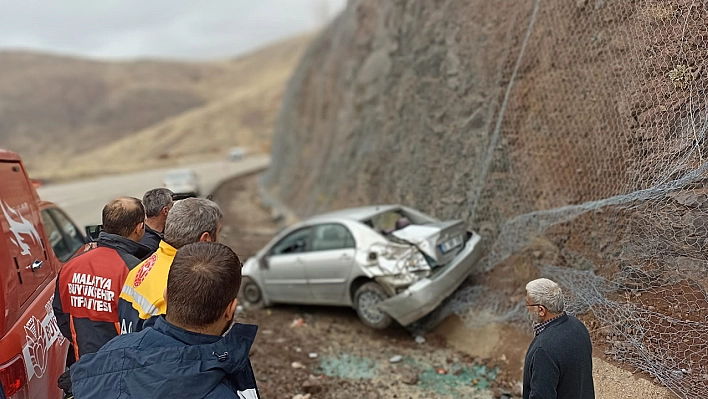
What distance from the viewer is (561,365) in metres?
2.93

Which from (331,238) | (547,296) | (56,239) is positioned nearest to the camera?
(547,296)

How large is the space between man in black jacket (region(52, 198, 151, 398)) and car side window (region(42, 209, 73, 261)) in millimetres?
2041

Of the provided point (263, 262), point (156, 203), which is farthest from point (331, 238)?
point (156, 203)

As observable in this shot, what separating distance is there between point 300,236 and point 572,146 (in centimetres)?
393

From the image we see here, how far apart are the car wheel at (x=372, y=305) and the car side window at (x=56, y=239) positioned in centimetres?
342

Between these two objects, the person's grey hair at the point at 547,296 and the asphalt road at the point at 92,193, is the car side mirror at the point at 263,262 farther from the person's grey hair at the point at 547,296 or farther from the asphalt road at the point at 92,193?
the asphalt road at the point at 92,193

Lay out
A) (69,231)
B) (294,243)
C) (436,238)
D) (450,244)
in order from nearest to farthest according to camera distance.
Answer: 1. (69,231)
2. (436,238)
3. (450,244)
4. (294,243)

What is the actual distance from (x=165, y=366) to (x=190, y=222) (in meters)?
1.05

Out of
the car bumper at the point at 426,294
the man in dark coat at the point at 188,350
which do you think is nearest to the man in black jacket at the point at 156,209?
the man in dark coat at the point at 188,350

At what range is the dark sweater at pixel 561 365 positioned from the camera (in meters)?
2.92

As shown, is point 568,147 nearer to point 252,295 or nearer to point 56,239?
point 252,295

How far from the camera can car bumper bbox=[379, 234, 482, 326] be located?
6078mm

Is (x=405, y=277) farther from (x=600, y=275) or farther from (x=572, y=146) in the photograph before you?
(x=572, y=146)

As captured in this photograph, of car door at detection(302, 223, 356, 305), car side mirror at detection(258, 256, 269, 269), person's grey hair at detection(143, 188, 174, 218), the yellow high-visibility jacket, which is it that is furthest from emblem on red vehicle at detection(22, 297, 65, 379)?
car side mirror at detection(258, 256, 269, 269)
